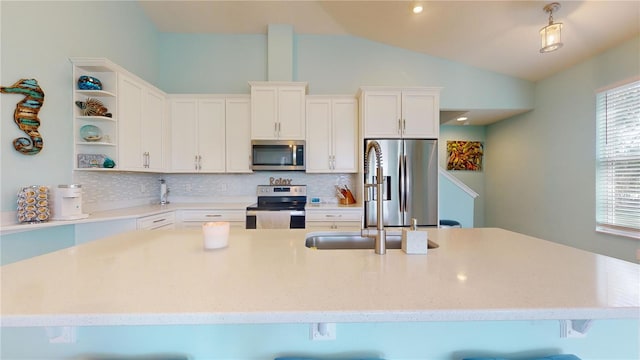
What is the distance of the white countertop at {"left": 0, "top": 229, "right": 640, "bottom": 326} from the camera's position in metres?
0.63

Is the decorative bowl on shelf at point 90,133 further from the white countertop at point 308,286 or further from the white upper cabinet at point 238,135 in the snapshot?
the white countertop at point 308,286

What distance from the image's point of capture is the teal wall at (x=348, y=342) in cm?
87

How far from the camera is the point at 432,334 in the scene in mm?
898

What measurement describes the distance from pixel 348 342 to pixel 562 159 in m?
3.95

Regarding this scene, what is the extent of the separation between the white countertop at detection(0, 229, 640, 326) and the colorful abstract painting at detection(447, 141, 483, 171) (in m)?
4.42

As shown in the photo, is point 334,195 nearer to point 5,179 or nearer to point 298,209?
point 298,209

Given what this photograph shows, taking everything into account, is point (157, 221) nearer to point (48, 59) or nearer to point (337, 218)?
point (48, 59)

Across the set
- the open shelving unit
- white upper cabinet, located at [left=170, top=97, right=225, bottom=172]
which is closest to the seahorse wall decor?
the open shelving unit

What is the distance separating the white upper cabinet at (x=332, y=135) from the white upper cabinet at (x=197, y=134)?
3.84 ft

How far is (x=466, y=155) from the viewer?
17.0ft

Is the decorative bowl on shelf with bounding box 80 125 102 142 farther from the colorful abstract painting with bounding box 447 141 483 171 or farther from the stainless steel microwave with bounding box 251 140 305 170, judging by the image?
the colorful abstract painting with bounding box 447 141 483 171

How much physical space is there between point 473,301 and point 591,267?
2.02ft

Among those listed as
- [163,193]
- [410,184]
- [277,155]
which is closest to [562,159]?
[410,184]

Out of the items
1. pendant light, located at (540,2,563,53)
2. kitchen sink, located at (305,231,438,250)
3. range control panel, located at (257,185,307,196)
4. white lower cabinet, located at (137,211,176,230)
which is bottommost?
white lower cabinet, located at (137,211,176,230)
